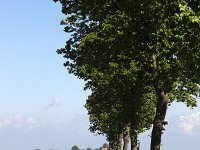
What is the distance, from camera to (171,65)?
26.7 meters

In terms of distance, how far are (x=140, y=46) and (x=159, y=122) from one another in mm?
4968

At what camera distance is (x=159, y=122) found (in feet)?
94.3

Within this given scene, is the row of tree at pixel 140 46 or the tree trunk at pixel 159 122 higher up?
the row of tree at pixel 140 46

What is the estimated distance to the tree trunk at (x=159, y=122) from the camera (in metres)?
28.1

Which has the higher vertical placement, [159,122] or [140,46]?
[140,46]

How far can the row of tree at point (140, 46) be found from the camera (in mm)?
21094

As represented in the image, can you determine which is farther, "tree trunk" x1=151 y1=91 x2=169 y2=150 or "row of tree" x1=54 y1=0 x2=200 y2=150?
"tree trunk" x1=151 y1=91 x2=169 y2=150

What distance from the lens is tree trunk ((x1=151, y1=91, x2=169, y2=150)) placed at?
28109 mm

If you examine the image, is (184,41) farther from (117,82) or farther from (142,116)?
(142,116)

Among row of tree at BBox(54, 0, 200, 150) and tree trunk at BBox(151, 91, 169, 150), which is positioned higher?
row of tree at BBox(54, 0, 200, 150)

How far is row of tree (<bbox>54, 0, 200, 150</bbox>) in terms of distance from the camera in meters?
21.1

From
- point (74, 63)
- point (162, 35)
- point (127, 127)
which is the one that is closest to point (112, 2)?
point (162, 35)

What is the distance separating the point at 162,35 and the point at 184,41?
20.5ft

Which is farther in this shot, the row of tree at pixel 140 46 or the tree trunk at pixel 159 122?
the tree trunk at pixel 159 122
